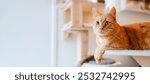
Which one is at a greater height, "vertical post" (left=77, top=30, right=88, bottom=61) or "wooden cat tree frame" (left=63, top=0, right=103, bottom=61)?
"wooden cat tree frame" (left=63, top=0, right=103, bottom=61)

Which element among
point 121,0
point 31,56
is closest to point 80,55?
point 31,56

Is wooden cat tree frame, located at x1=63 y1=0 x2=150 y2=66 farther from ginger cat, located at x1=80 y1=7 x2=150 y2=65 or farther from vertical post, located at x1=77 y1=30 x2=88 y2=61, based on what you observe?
ginger cat, located at x1=80 y1=7 x2=150 y2=65

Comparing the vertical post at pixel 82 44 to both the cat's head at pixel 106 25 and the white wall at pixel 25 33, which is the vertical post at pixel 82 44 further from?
the cat's head at pixel 106 25

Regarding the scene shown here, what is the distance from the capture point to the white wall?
0.95m

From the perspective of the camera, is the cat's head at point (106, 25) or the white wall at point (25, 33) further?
the white wall at point (25, 33)

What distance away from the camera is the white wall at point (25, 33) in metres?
0.95

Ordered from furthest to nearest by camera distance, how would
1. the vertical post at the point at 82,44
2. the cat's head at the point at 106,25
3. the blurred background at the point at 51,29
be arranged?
the vertical post at the point at 82,44, the blurred background at the point at 51,29, the cat's head at the point at 106,25

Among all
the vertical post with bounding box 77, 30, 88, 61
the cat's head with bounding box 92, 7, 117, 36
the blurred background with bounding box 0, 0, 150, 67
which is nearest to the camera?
the cat's head with bounding box 92, 7, 117, 36

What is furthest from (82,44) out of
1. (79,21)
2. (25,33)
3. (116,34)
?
(116,34)

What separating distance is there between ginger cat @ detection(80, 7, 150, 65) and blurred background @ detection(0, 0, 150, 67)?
260 millimetres

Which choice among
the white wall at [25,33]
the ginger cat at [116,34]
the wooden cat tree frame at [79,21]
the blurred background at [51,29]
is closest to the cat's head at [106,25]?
the ginger cat at [116,34]

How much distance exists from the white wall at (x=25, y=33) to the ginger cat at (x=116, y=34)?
1.66 ft

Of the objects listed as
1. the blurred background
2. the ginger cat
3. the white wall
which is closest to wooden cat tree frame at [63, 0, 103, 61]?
the blurred background

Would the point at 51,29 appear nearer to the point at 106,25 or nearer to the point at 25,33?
the point at 25,33
